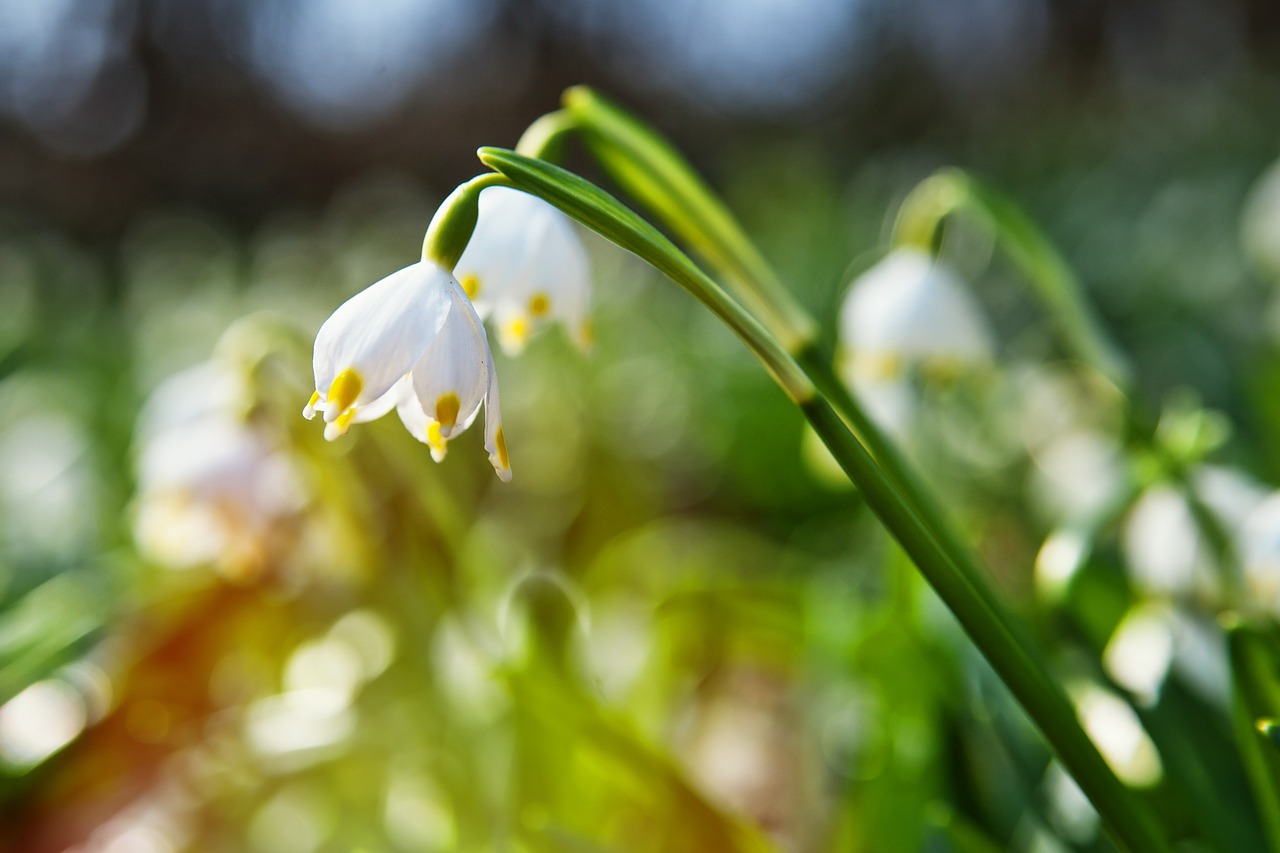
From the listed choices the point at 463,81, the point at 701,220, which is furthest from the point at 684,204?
the point at 463,81

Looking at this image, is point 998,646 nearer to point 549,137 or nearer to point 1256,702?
point 1256,702

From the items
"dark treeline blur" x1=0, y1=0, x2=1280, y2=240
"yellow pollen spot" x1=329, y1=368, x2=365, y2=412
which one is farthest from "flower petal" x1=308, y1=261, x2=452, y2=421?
"dark treeline blur" x1=0, y1=0, x2=1280, y2=240

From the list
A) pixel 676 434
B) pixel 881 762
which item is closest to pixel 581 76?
pixel 676 434

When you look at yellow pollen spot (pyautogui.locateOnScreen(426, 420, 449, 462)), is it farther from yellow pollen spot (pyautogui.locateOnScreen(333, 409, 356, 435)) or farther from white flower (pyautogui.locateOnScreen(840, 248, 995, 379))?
white flower (pyautogui.locateOnScreen(840, 248, 995, 379))

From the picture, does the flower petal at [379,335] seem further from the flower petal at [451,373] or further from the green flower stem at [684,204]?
the green flower stem at [684,204]

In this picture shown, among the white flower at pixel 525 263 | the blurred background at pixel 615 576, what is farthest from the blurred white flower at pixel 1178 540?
the white flower at pixel 525 263
